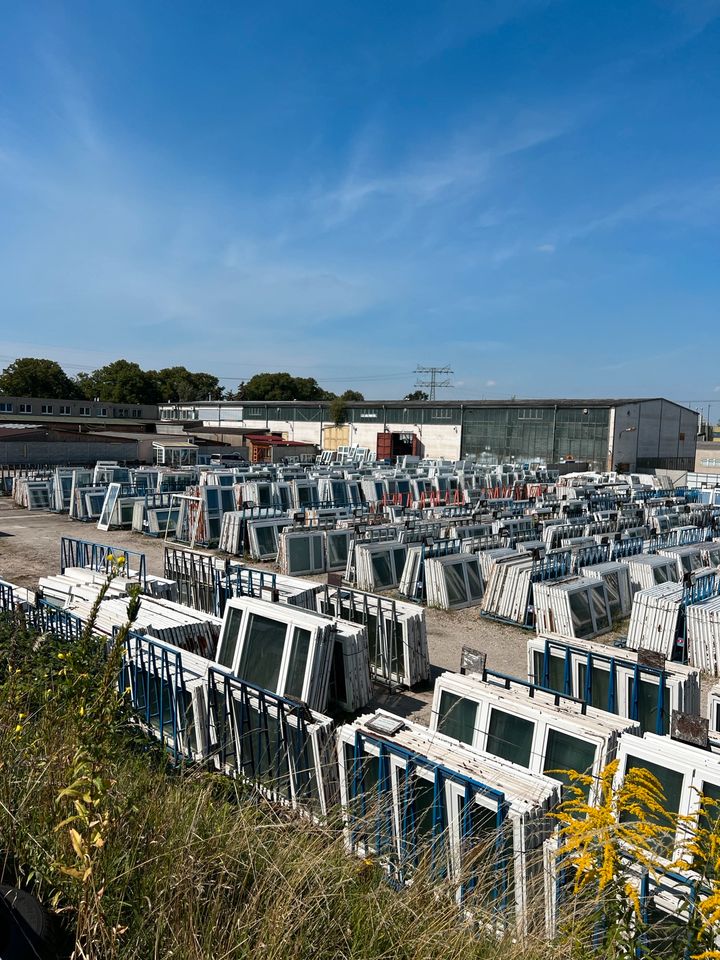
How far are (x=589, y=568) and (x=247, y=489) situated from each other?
13583 mm

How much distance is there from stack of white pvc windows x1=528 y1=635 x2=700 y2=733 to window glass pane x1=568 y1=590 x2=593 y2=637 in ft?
11.2

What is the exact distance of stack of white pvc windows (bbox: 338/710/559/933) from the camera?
13.5 feet

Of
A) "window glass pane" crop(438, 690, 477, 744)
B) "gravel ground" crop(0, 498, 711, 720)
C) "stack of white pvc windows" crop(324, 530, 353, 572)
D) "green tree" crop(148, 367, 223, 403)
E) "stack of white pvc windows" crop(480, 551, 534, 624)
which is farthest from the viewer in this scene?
"green tree" crop(148, 367, 223, 403)

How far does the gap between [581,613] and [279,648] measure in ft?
23.7

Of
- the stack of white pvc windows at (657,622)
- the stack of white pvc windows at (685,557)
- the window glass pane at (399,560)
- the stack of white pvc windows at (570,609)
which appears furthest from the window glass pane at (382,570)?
the stack of white pvc windows at (685,557)

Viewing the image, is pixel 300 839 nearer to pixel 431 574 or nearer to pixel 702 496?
pixel 431 574

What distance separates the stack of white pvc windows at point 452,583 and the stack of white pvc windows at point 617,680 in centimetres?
480

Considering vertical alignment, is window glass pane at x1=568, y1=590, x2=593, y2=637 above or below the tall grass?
below

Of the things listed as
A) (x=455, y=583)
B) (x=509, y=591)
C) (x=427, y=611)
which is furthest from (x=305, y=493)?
(x=509, y=591)

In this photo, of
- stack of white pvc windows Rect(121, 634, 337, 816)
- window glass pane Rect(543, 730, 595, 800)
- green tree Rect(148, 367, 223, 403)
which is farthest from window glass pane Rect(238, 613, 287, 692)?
green tree Rect(148, 367, 223, 403)

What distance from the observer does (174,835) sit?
3.39 meters

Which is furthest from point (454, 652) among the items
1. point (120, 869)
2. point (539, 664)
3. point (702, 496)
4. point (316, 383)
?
point (316, 383)

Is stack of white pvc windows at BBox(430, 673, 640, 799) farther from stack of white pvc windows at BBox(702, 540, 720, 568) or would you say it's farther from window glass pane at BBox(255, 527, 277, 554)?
window glass pane at BBox(255, 527, 277, 554)

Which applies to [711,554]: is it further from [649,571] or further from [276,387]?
[276,387]
